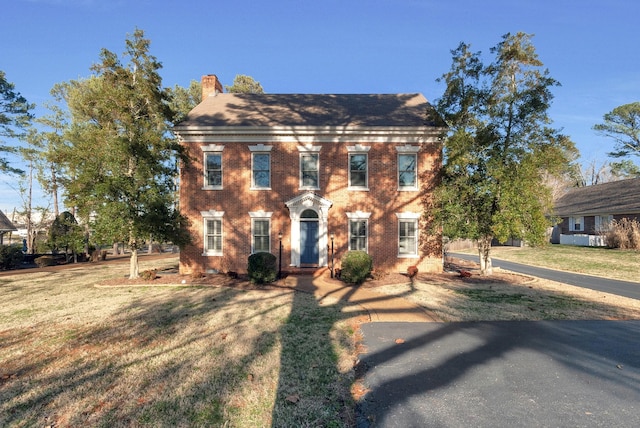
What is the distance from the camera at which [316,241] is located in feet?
49.8

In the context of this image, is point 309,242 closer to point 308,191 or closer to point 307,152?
point 308,191

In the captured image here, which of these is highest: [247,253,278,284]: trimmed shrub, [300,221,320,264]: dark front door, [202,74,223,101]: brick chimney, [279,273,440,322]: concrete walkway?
[202,74,223,101]: brick chimney

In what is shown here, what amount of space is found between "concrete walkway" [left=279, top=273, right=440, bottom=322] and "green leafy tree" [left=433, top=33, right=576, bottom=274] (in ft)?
17.5

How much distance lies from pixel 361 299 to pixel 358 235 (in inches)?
224

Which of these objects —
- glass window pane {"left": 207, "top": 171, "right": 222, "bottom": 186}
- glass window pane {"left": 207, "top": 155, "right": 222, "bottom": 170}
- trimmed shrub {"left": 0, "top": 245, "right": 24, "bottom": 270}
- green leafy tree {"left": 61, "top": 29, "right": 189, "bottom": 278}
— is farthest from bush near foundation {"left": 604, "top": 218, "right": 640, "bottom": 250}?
trimmed shrub {"left": 0, "top": 245, "right": 24, "bottom": 270}

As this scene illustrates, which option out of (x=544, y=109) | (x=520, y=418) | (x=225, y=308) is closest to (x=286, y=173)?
(x=225, y=308)

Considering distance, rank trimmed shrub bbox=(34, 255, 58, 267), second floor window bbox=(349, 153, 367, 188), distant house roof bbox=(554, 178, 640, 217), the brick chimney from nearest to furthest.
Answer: second floor window bbox=(349, 153, 367, 188) → trimmed shrub bbox=(34, 255, 58, 267) → the brick chimney → distant house roof bbox=(554, 178, 640, 217)

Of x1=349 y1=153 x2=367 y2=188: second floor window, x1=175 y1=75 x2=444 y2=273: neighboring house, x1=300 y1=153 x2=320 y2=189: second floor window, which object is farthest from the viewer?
x1=349 y1=153 x2=367 y2=188: second floor window

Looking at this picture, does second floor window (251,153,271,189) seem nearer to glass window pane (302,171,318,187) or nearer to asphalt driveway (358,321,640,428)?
glass window pane (302,171,318,187)

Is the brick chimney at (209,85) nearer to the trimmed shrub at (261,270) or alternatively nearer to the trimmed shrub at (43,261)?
the trimmed shrub at (261,270)

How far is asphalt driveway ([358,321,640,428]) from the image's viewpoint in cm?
358

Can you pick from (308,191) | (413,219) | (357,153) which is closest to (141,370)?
(308,191)

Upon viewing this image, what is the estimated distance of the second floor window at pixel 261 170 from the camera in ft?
50.2

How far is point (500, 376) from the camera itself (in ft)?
15.1
